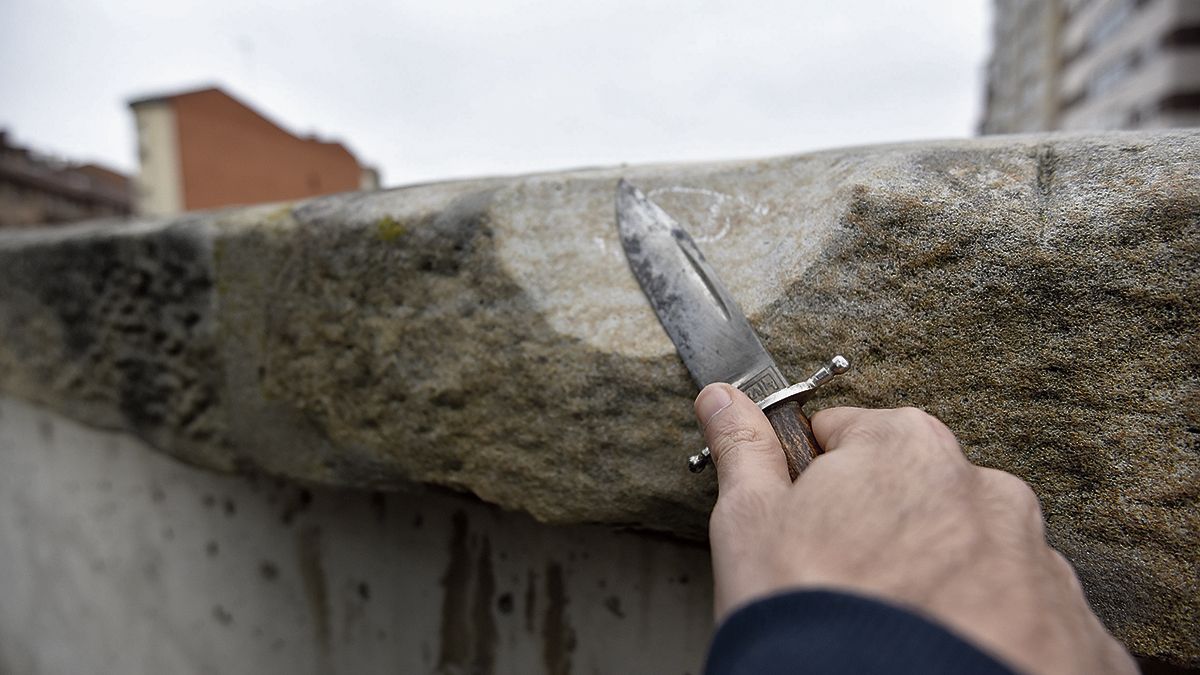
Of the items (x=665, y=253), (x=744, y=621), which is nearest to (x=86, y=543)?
(x=665, y=253)

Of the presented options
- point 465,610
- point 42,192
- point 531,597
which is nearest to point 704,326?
point 531,597

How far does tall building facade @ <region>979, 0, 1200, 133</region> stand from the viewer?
329 inches

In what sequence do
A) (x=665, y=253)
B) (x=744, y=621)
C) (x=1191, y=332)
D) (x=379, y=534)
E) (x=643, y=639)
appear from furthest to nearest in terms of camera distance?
1. (x=379, y=534)
2. (x=643, y=639)
3. (x=665, y=253)
4. (x=1191, y=332)
5. (x=744, y=621)

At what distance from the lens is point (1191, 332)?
1.63 ft

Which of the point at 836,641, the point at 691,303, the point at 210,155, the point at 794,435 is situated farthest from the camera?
the point at 210,155

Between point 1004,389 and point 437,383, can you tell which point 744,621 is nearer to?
point 1004,389

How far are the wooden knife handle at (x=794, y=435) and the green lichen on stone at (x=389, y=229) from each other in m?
0.48

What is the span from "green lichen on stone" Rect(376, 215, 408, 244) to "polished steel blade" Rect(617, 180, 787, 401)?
0.86 ft

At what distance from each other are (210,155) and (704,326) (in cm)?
523

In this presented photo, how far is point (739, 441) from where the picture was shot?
49 centimetres

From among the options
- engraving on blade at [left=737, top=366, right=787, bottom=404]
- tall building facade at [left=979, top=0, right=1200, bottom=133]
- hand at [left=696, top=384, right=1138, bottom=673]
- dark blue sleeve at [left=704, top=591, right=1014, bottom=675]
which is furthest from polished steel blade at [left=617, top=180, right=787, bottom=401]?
tall building facade at [left=979, top=0, right=1200, bottom=133]

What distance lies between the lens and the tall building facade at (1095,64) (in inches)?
329

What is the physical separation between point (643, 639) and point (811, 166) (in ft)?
2.13

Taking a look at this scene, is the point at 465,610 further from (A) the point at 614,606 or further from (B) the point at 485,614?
(A) the point at 614,606
